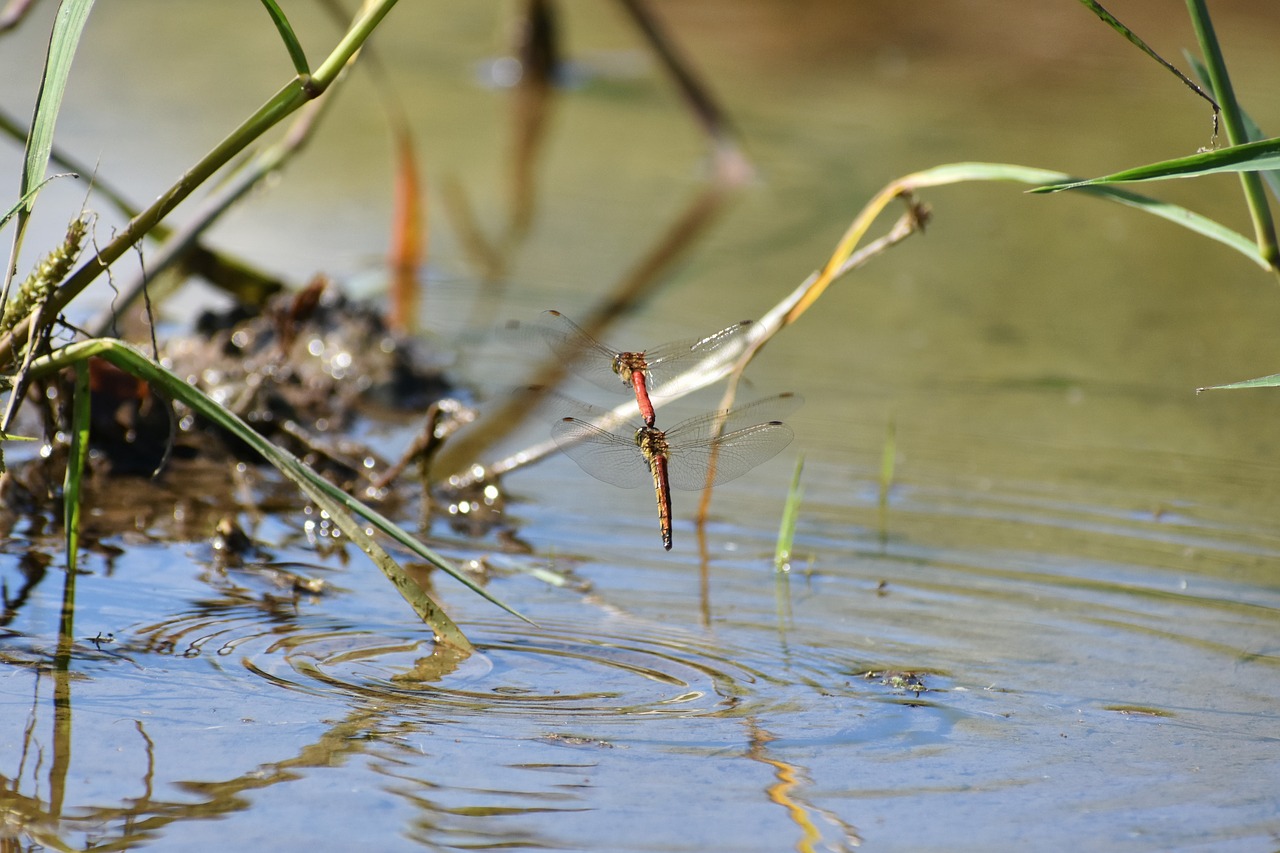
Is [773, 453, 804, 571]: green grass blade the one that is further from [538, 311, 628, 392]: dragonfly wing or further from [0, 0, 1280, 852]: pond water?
[538, 311, 628, 392]: dragonfly wing

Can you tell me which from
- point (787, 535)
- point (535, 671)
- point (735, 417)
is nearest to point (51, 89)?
point (535, 671)

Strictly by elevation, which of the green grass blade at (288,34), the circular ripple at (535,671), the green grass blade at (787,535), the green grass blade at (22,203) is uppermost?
the green grass blade at (288,34)

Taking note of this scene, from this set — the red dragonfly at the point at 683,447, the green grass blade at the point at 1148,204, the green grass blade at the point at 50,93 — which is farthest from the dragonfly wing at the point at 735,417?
the green grass blade at the point at 50,93

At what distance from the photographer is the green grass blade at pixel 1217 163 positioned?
188 cm

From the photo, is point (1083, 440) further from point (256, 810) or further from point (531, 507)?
point (256, 810)

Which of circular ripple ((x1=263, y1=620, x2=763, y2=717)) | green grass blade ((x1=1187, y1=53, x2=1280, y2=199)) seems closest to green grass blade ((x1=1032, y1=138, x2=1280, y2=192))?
green grass blade ((x1=1187, y1=53, x2=1280, y2=199))

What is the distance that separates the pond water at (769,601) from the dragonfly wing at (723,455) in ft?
0.56

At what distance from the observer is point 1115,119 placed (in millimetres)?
7613

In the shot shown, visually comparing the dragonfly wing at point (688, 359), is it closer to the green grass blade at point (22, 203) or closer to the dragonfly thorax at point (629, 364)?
the dragonfly thorax at point (629, 364)

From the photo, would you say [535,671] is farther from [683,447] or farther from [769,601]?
[683,447]

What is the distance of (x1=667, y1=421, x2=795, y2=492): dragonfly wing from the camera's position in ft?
9.16

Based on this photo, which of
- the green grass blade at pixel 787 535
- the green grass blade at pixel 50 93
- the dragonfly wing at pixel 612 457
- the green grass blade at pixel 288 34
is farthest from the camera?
the dragonfly wing at pixel 612 457

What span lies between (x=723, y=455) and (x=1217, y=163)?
1173mm

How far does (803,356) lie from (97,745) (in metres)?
2.74
